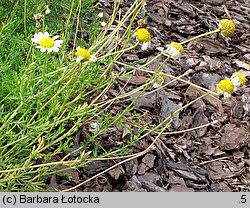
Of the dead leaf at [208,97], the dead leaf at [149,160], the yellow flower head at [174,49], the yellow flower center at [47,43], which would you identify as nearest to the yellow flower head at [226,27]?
the yellow flower head at [174,49]

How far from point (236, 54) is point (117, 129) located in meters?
1.43

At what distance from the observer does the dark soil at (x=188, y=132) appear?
7.99 feet

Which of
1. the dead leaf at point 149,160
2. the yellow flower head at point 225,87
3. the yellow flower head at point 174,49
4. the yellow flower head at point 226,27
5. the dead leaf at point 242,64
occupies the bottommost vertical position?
the dead leaf at point 149,160

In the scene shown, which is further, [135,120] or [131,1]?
[131,1]

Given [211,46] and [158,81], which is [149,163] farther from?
[211,46]

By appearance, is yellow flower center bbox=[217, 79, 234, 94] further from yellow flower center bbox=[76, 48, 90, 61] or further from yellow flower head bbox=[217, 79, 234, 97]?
yellow flower center bbox=[76, 48, 90, 61]

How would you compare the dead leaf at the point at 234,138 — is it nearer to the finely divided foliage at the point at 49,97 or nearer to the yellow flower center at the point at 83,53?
the finely divided foliage at the point at 49,97

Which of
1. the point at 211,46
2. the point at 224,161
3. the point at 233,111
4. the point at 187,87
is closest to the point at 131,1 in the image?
the point at 211,46

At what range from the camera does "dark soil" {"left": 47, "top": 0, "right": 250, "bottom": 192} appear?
7.99 ft

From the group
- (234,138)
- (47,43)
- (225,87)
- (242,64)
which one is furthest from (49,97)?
(242,64)

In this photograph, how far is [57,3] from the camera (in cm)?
313

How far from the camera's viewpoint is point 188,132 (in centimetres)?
279

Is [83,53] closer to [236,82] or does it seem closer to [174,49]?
[174,49]

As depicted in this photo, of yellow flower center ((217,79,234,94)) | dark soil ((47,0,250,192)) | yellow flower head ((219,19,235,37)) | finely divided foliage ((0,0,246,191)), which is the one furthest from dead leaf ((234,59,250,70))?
yellow flower center ((217,79,234,94))
